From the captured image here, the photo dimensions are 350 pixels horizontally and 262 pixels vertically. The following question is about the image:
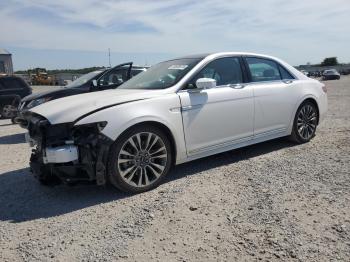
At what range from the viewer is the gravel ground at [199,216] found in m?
3.40

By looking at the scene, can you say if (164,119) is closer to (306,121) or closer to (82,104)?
(82,104)

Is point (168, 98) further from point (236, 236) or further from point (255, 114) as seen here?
point (236, 236)

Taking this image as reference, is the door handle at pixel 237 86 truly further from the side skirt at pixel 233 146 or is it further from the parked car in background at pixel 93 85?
the parked car in background at pixel 93 85

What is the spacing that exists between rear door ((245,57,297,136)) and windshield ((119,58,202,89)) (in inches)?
42.2

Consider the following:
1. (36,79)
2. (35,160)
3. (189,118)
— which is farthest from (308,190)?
(36,79)

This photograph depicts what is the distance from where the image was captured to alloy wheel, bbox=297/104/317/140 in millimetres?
6949

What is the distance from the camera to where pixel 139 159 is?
4.84 metres

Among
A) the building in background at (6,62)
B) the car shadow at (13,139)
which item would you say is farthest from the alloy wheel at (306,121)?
the building in background at (6,62)

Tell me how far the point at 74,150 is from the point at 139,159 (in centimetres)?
77

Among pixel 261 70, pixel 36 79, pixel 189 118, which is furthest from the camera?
pixel 36 79

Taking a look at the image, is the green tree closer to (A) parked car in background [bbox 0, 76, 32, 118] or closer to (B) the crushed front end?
(A) parked car in background [bbox 0, 76, 32, 118]

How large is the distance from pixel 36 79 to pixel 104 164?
57.4 metres

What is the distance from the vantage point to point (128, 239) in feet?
12.1

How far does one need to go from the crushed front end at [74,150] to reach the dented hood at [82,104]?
9cm
